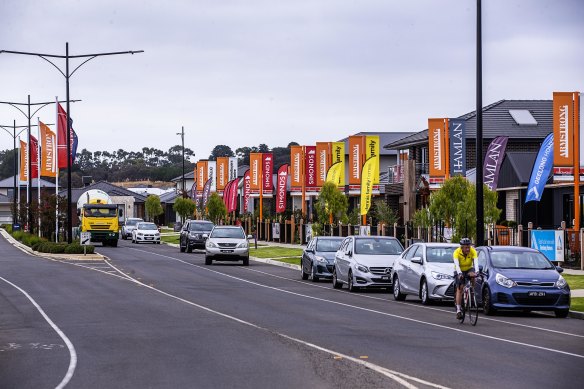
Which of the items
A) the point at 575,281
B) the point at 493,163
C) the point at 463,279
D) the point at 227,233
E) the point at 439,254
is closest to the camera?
the point at 463,279

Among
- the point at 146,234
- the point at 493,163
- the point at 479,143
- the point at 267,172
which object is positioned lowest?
the point at 146,234

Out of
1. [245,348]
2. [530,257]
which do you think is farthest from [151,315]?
[530,257]

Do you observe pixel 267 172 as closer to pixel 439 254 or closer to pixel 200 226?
pixel 200 226

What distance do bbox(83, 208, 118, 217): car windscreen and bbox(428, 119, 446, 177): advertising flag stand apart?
27.2 m

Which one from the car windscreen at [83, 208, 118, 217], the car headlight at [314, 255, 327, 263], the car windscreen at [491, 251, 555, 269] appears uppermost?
the car windscreen at [83, 208, 118, 217]

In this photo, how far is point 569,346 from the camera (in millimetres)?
16906

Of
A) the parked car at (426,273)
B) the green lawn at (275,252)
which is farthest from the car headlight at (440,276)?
the green lawn at (275,252)

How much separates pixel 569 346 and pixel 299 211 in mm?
55362

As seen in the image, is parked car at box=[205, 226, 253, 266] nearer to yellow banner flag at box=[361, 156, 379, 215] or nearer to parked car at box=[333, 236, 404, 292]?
yellow banner flag at box=[361, 156, 379, 215]

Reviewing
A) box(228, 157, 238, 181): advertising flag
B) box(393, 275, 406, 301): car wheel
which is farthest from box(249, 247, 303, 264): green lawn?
box(393, 275, 406, 301): car wheel

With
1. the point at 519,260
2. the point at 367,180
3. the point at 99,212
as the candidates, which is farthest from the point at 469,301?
the point at 99,212

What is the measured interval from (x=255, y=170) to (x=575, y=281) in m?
45.0

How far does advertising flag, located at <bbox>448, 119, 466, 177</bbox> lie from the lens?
4681 cm

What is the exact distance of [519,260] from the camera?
80.8 ft
